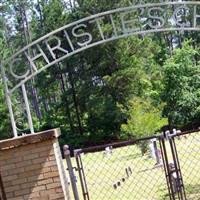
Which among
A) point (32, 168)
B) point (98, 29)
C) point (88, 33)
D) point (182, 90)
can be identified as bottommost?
point (32, 168)

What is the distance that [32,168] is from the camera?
554 cm

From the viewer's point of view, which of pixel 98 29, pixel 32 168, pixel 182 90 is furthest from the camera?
pixel 182 90

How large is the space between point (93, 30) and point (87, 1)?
5.40 metres

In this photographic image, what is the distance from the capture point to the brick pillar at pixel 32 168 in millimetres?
5496

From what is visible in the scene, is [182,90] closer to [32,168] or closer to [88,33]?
[88,33]

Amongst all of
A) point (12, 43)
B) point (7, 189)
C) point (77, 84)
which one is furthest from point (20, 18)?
point (7, 189)

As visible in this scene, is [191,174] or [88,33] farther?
[191,174]

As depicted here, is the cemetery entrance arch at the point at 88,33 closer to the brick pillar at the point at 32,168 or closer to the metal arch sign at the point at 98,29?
the metal arch sign at the point at 98,29

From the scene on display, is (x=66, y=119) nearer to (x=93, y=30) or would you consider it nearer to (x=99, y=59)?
(x=99, y=59)

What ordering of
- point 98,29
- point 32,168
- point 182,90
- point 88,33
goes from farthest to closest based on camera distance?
1. point 182,90
2. point 98,29
3. point 88,33
4. point 32,168

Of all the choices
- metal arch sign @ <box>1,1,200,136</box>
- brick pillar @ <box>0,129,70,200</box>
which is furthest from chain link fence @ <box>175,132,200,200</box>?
brick pillar @ <box>0,129,70,200</box>

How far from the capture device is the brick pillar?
5.50 m

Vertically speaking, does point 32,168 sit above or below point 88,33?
below

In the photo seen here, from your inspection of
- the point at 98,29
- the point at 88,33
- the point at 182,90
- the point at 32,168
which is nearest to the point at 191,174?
the point at 98,29
